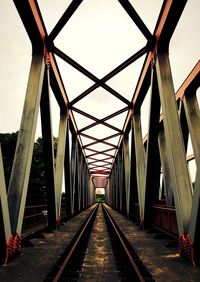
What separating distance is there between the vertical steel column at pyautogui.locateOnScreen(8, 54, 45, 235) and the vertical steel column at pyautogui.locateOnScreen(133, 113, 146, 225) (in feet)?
18.6

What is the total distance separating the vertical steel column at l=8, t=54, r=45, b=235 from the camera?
5215 mm

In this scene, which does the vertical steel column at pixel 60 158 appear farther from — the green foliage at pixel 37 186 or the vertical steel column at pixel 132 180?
the green foliage at pixel 37 186

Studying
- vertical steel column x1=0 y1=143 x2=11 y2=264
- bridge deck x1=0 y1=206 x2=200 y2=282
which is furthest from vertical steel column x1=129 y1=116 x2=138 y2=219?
vertical steel column x1=0 y1=143 x2=11 y2=264

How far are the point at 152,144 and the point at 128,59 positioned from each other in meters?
3.75

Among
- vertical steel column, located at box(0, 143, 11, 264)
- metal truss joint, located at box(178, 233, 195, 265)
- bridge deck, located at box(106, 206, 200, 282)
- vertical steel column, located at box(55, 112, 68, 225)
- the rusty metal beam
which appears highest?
the rusty metal beam

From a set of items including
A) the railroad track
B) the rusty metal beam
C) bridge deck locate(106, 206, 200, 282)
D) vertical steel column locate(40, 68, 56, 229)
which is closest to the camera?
the railroad track

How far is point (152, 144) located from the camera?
776 cm

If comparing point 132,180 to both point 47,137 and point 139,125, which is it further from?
point 47,137

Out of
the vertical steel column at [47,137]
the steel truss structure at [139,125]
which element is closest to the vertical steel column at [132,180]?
the steel truss structure at [139,125]

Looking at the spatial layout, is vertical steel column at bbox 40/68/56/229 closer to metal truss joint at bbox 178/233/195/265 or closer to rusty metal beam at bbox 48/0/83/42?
rusty metal beam at bbox 48/0/83/42

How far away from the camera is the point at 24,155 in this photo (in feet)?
18.6

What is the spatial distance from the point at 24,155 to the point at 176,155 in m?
3.75

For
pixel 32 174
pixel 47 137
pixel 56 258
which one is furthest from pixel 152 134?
pixel 32 174

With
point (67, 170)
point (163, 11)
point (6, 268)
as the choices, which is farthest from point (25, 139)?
point (67, 170)
